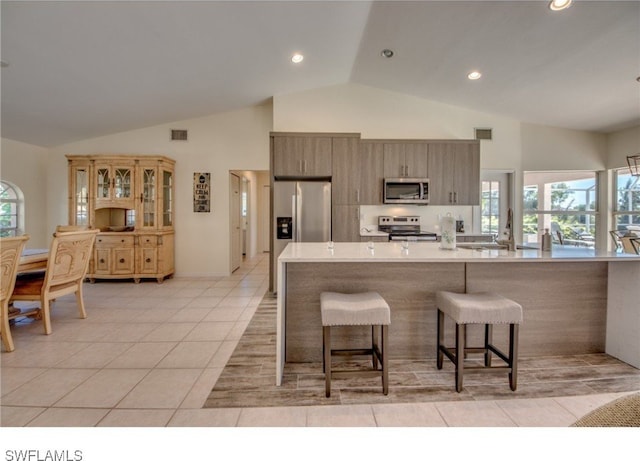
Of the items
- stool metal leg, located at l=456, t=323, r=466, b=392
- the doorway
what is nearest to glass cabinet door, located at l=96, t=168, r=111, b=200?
the doorway

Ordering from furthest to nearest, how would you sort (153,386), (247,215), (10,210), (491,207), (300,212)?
(247,215), (491,207), (10,210), (300,212), (153,386)

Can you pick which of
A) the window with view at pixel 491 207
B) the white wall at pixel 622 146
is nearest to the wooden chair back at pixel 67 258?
the window with view at pixel 491 207

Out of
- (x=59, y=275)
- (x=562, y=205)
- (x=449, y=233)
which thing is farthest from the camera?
(x=562, y=205)

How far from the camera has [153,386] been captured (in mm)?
2041

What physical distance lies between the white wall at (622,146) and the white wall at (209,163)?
5.93 m

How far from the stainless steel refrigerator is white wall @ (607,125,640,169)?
489 cm

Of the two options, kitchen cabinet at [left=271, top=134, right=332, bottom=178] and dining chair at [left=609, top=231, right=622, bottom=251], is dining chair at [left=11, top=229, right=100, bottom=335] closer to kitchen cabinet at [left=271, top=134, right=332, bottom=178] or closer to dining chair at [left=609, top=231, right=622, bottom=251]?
kitchen cabinet at [left=271, top=134, right=332, bottom=178]

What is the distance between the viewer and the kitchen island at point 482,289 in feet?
7.76

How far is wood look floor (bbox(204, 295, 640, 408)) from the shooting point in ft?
6.25

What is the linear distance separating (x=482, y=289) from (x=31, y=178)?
6.93 m

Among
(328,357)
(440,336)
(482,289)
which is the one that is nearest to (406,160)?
(482,289)

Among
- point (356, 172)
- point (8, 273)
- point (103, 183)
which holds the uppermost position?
point (356, 172)

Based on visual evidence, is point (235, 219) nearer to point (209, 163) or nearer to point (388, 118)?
point (209, 163)
